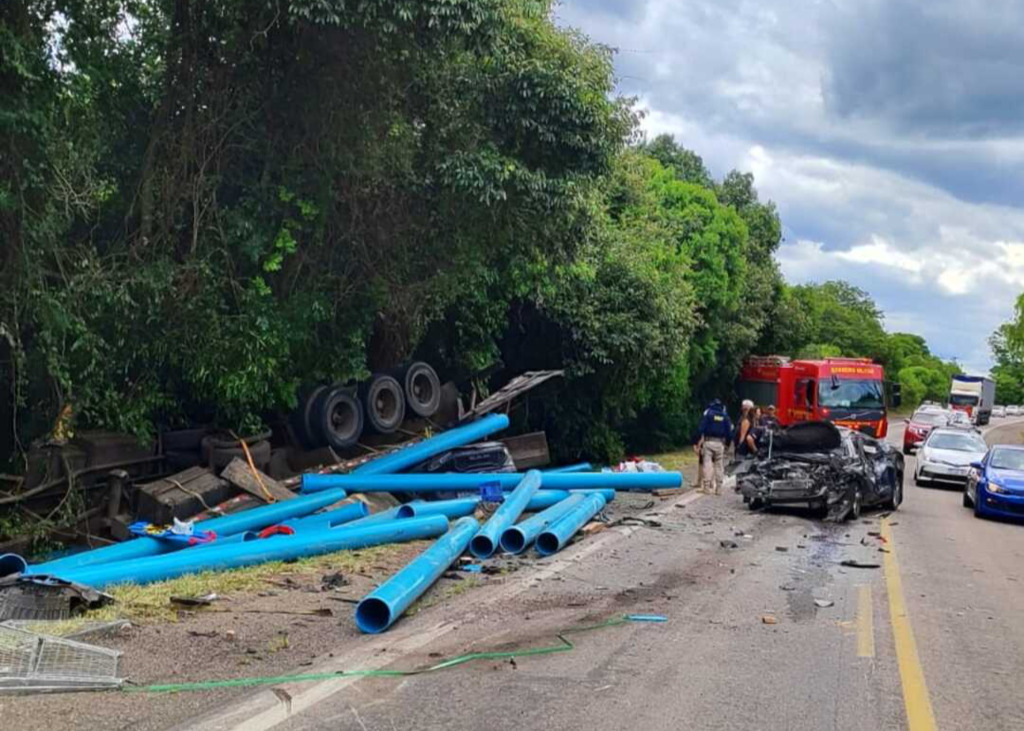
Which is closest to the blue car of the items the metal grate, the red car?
the metal grate

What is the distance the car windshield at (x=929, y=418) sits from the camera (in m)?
39.0

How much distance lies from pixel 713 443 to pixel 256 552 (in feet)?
35.2

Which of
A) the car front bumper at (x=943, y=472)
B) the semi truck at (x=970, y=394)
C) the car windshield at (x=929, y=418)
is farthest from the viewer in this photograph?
the semi truck at (x=970, y=394)

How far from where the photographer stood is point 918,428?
3838 centimetres

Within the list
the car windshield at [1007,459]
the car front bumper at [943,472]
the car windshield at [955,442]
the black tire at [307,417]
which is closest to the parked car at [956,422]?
the car windshield at [955,442]

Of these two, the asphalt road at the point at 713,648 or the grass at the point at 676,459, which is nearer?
the asphalt road at the point at 713,648

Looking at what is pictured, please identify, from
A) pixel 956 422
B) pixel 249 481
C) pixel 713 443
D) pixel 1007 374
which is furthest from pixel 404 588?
pixel 1007 374

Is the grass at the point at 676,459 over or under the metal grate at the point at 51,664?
under

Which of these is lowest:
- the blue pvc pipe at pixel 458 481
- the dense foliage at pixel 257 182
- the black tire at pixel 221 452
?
the blue pvc pipe at pixel 458 481

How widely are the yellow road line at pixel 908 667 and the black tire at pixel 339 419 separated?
374 inches

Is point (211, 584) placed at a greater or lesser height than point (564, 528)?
lesser

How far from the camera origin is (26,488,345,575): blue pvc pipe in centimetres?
1076

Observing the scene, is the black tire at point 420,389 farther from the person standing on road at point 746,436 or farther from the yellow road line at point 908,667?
the yellow road line at point 908,667

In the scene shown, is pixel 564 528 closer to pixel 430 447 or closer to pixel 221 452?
pixel 430 447
